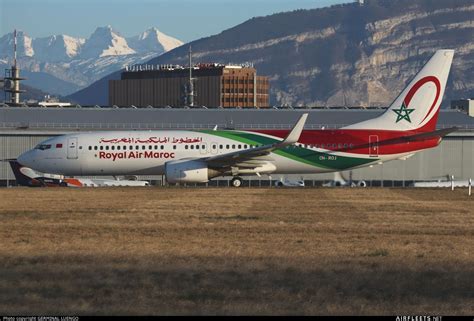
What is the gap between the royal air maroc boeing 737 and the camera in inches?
2660

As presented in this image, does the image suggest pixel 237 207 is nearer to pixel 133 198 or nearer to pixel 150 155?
pixel 133 198

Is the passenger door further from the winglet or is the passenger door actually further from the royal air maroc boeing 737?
the winglet

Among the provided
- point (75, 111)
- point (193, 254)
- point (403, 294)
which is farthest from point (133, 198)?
point (75, 111)

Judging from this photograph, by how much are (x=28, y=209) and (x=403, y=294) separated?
2295 centimetres

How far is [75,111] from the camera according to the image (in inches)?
4368

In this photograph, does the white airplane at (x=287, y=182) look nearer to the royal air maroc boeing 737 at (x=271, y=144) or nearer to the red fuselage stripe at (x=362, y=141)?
the royal air maroc boeing 737 at (x=271, y=144)

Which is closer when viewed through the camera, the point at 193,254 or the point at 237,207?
the point at 193,254

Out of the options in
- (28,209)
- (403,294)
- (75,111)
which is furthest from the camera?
(75,111)

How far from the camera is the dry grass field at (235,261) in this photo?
A: 18.8m

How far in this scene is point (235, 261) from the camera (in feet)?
77.3

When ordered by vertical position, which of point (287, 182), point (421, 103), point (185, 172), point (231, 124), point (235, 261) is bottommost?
point (287, 182)

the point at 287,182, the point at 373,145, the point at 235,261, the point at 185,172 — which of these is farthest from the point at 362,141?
the point at 235,261

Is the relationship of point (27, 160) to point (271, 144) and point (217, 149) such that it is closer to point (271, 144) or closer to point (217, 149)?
point (217, 149)

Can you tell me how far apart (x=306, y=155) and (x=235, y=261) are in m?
44.2
